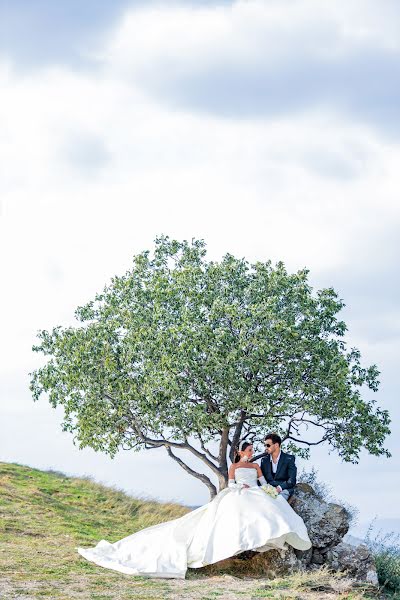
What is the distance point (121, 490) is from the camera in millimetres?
37469

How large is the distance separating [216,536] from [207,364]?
20.9 feet

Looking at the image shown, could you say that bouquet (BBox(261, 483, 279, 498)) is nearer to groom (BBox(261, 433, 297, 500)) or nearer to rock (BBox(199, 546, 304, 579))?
groom (BBox(261, 433, 297, 500))

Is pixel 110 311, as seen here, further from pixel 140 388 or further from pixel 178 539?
pixel 178 539

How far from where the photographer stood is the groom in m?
19.5

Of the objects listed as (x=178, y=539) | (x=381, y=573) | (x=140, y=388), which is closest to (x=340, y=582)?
(x=178, y=539)

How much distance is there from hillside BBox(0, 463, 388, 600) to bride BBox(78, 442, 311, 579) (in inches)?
21.4

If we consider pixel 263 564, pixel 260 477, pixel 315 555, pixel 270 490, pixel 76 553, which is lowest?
pixel 76 553

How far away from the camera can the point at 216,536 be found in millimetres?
18125

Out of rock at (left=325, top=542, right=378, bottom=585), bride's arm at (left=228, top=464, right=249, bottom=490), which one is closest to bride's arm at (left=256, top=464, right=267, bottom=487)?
bride's arm at (left=228, top=464, right=249, bottom=490)

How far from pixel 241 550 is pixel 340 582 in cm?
241

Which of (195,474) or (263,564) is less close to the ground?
(195,474)

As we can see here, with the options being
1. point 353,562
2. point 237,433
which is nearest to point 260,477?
point 353,562

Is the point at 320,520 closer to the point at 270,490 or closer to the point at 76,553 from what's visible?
the point at 270,490

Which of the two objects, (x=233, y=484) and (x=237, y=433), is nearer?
(x=233, y=484)
